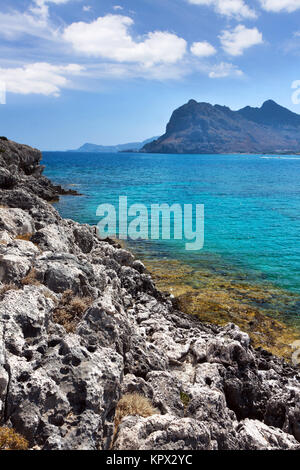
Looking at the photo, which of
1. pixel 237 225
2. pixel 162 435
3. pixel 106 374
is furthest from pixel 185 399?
pixel 237 225

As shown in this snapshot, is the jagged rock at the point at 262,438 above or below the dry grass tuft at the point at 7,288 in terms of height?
below

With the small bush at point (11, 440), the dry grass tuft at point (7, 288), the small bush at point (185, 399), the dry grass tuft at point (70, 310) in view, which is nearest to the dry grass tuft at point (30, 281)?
the dry grass tuft at point (7, 288)

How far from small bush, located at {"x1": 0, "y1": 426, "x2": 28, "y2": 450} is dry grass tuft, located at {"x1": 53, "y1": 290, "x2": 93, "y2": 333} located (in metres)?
3.60

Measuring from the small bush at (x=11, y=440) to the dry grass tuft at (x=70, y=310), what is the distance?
3.60 meters

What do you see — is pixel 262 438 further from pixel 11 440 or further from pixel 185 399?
pixel 11 440

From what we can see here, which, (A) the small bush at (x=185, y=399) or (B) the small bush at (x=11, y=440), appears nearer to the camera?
(B) the small bush at (x=11, y=440)

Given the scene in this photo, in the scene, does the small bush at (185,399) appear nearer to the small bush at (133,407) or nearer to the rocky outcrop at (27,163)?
the small bush at (133,407)

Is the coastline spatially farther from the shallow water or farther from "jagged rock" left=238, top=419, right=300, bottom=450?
"jagged rock" left=238, top=419, right=300, bottom=450

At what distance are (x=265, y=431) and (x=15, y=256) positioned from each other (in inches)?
371

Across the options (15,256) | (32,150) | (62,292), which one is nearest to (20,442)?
(62,292)

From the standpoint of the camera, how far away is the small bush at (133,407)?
8.25 metres

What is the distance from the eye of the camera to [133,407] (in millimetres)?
8492

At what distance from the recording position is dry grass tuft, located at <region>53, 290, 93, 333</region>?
10.3m
